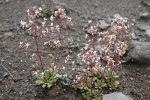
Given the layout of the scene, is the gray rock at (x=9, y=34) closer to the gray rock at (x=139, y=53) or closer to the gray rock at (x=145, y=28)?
the gray rock at (x=139, y=53)

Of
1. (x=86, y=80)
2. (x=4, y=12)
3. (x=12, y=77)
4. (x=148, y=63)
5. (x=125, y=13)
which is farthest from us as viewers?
(x=125, y=13)

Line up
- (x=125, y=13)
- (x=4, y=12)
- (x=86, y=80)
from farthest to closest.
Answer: (x=125, y=13), (x=4, y=12), (x=86, y=80)

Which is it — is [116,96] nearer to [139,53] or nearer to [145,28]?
[139,53]

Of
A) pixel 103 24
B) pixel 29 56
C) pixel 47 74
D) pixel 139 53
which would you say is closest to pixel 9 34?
pixel 29 56

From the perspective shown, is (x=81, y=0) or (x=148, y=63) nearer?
(x=148, y=63)

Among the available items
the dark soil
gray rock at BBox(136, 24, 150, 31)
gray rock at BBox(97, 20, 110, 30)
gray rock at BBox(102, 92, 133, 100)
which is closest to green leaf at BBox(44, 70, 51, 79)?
the dark soil

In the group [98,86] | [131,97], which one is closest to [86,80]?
[98,86]

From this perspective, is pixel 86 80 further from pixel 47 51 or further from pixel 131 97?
pixel 47 51
